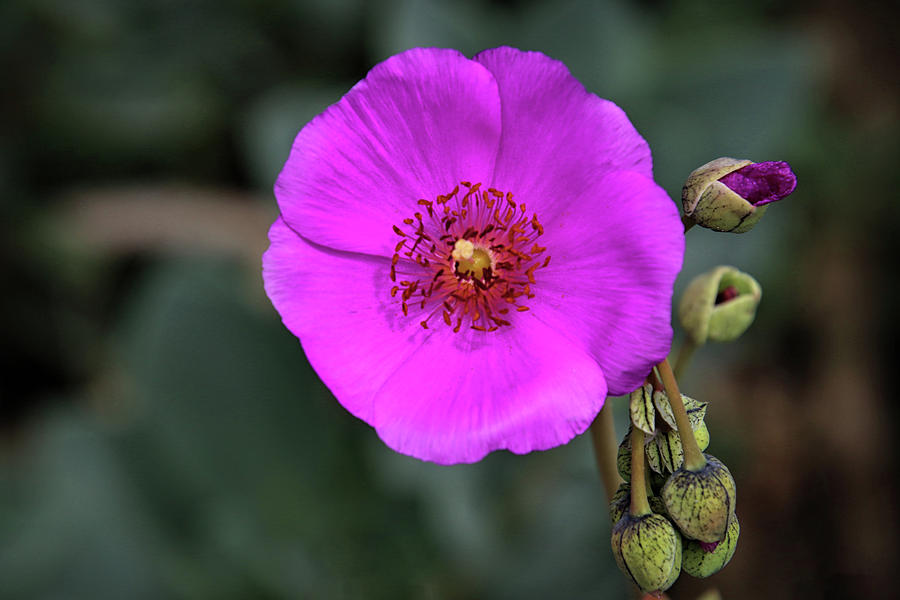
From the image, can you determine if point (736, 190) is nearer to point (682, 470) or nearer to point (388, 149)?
point (682, 470)

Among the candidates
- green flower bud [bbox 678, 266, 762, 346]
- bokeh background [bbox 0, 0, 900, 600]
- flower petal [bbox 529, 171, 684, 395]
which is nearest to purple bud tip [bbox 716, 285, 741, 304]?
green flower bud [bbox 678, 266, 762, 346]

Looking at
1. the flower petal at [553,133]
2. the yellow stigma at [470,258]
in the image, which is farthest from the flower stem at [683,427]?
the yellow stigma at [470,258]

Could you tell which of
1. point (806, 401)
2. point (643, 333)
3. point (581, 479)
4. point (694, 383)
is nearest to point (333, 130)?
point (643, 333)

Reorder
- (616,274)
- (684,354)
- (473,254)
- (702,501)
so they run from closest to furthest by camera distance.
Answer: (702,501), (616,274), (684,354), (473,254)

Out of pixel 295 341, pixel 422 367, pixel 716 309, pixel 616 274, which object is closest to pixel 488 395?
pixel 422 367

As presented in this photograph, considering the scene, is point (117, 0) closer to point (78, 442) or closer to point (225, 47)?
point (225, 47)

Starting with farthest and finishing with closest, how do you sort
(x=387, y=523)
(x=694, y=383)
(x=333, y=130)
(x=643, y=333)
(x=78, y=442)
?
(x=694, y=383) < (x=78, y=442) < (x=387, y=523) < (x=333, y=130) < (x=643, y=333)
